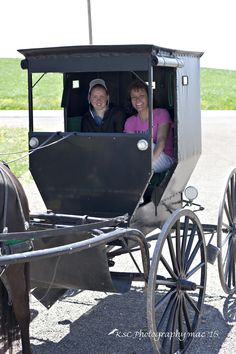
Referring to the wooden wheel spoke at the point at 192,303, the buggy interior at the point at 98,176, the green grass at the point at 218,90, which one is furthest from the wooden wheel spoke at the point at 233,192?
the green grass at the point at 218,90

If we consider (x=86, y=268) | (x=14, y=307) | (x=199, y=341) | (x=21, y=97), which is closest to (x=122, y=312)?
(x=199, y=341)

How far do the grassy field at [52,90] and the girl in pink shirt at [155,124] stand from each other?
53.4 feet

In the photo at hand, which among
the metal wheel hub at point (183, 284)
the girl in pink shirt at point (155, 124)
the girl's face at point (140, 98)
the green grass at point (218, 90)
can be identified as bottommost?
the metal wheel hub at point (183, 284)

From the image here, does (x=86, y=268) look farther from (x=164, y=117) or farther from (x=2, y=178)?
(x=164, y=117)

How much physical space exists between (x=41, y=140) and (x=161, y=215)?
1154 mm

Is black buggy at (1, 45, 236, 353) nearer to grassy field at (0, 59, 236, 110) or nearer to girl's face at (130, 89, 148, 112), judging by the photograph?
girl's face at (130, 89, 148, 112)

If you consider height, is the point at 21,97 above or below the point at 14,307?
above

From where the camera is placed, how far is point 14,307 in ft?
13.6

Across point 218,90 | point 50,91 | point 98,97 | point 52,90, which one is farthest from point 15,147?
point 218,90

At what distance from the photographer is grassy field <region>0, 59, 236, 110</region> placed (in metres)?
25.8

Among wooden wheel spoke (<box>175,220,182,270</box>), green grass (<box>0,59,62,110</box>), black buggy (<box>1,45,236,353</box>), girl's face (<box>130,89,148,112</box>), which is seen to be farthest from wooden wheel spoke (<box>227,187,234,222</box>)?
green grass (<box>0,59,62,110</box>)

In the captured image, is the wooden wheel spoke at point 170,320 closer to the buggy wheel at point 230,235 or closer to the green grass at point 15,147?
the buggy wheel at point 230,235

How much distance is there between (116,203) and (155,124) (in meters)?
0.86

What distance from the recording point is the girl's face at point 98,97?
5.27m
